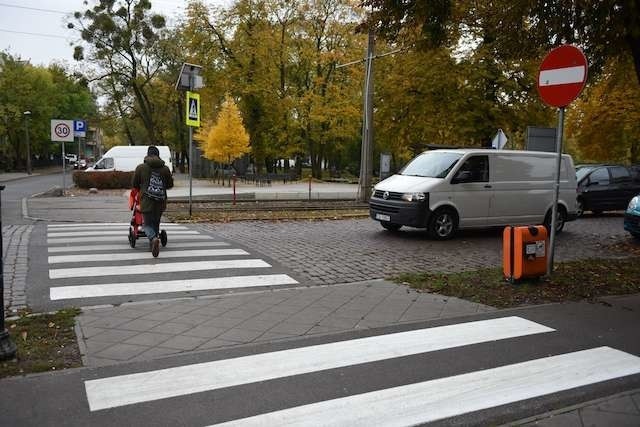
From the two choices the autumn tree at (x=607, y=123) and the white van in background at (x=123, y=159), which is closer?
the autumn tree at (x=607, y=123)

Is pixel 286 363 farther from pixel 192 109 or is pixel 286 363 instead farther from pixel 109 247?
pixel 192 109

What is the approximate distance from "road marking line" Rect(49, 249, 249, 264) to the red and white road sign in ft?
17.5

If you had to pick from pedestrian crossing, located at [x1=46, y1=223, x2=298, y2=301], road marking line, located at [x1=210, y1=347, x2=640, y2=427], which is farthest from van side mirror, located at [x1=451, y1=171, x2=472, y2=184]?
road marking line, located at [x1=210, y1=347, x2=640, y2=427]

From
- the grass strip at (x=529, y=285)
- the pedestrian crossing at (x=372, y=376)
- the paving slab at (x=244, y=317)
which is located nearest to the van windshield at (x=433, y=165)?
the grass strip at (x=529, y=285)

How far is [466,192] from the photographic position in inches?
466

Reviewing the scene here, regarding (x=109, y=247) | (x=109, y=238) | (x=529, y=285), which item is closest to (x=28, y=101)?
(x=109, y=238)

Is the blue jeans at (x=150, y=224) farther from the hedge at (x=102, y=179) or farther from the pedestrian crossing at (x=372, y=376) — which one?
the hedge at (x=102, y=179)

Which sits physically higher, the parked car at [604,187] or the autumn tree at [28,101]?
the autumn tree at [28,101]

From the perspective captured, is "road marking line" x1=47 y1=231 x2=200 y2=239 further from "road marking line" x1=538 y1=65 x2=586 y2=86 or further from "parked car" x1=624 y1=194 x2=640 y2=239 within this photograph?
"parked car" x1=624 y1=194 x2=640 y2=239

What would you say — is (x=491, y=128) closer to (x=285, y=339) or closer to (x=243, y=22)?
(x=285, y=339)

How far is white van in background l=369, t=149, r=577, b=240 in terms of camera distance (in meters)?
11.5

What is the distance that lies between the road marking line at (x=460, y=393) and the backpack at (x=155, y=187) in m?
5.97

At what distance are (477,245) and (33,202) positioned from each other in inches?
596

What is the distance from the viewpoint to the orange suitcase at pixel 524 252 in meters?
7.00
